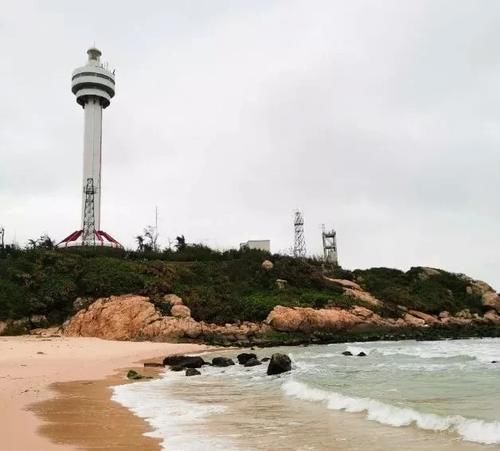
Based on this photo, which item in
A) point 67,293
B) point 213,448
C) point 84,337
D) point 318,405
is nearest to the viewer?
point 213,448

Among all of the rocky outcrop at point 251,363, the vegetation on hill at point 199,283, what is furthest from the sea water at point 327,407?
the vegetation on hill at point 199,283

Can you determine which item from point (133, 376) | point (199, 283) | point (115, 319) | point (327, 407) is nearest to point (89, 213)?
point (199, 283)

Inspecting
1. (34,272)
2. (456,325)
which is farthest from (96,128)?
(456,325)

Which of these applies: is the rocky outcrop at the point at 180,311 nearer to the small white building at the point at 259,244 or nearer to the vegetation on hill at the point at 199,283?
the vegetation on hill at the point at 199,283

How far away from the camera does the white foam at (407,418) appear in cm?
965

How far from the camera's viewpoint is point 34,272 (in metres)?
42.0

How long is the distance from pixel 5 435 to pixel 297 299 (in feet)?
125

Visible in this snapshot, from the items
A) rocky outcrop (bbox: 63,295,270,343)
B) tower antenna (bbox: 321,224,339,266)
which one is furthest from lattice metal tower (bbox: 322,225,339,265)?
rocky outcrop (bbox: 63,295,270,343)

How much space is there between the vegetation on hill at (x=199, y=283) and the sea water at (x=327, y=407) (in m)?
19.7

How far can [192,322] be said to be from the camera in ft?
127

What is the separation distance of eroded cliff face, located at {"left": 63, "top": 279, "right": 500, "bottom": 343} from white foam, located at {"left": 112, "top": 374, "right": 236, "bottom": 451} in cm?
1901

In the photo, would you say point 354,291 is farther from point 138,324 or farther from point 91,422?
point 91,422

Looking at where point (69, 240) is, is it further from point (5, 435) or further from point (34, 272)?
point (5, 435)

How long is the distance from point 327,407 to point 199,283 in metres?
34.3
